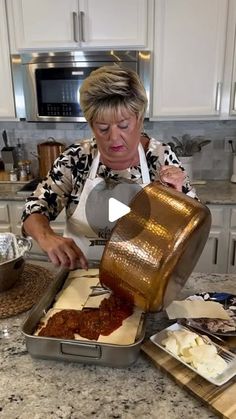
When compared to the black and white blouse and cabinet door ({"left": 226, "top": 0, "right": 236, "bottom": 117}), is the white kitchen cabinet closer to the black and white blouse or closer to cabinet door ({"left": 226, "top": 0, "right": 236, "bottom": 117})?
cabinet door ({"left": 226, "top": 0, "right": 236, "bottom": 117})

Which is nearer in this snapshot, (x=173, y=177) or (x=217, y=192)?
(x=173, y=177)

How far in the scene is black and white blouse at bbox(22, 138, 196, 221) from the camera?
4.28 ft

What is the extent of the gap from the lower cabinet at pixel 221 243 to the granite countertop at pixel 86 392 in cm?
160

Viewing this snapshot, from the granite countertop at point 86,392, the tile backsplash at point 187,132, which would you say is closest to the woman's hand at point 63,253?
the granite countertop at point 86,392

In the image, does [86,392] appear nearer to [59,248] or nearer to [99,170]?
[59,248]

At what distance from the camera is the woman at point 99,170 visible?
3.41 ft

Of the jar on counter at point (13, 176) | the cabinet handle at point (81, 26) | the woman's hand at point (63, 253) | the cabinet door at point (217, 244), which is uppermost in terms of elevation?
the cabinet handle at point (81, 26)

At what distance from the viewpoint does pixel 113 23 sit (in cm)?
214

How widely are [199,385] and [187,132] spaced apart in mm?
2211

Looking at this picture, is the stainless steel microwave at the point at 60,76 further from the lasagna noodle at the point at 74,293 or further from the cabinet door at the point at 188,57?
the lasagna noodle at the point at 74,293

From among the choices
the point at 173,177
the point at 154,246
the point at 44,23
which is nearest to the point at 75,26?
the point at 44,23

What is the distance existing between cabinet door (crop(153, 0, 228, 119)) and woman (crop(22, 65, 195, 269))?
3.47ft

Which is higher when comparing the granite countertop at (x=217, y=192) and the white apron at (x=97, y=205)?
the white apron at (x=97, y=205)

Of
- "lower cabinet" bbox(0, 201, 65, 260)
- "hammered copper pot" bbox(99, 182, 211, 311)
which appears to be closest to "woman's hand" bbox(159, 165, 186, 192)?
"hammered copper pot" bbox(99, 182, 211, 311)
